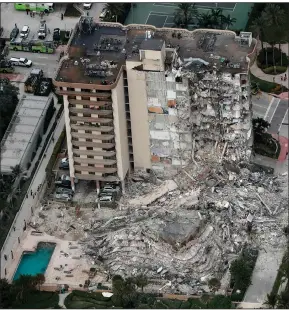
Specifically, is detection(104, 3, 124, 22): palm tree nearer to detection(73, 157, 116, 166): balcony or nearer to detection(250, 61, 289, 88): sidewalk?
detection(250, 61, 289, 88): sidewalk

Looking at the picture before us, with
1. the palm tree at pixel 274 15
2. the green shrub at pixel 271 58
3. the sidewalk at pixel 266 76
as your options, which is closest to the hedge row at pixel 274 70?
the sidewalk at pixel 266 76

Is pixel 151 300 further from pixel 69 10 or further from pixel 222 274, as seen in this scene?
pixel 69 10

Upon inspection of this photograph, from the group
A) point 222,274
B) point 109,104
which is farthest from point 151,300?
point 109,104

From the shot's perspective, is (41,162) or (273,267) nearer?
(273,267)

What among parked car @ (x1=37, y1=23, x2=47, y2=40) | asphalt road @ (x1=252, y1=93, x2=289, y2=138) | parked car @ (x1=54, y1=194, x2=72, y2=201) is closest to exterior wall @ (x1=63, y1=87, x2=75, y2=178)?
parked car @ (x1=54, y1=194, x2=72, y2=201)

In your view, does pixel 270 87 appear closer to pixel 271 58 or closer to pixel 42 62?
pixel 271 58

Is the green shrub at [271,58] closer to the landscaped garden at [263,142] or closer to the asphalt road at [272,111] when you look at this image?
the asphalt road at [272,111]
